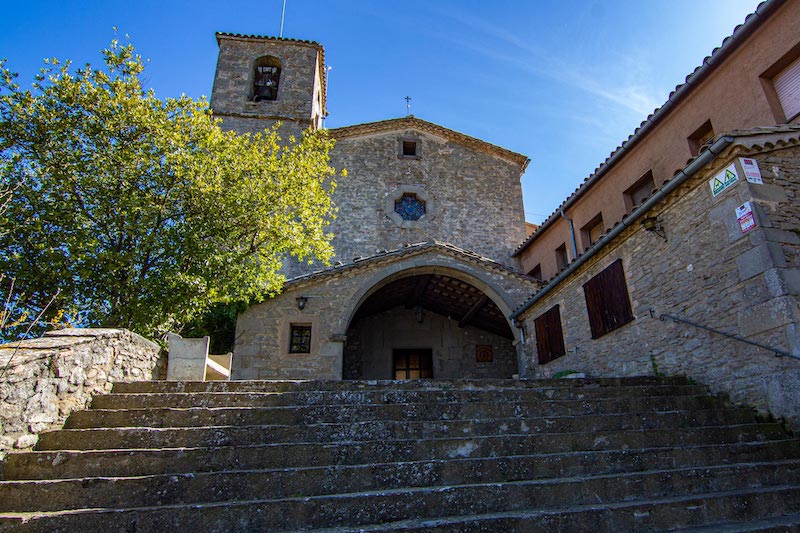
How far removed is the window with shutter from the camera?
708 cm

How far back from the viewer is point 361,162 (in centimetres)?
1641

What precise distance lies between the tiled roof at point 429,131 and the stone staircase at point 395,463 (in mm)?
13214

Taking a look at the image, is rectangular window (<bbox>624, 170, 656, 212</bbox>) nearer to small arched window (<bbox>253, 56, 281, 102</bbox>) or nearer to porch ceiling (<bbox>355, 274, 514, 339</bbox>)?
porch ceiling (<bbox>355, 274, 514, 339</bbox>)

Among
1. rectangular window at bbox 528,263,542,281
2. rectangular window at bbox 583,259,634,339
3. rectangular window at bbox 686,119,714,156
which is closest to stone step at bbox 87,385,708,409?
rectangular window at bbox 583,259,634,339

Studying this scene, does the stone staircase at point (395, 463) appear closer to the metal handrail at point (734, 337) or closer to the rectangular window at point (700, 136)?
the metal handrail at point (734, 337)

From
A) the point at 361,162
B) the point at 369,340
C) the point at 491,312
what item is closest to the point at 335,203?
the point at 361,162

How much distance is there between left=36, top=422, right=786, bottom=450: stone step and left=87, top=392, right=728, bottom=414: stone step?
1.25 feet

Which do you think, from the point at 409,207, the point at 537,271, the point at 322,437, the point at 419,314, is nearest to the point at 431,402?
the point at 322,437

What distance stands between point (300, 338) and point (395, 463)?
7714 millimetres

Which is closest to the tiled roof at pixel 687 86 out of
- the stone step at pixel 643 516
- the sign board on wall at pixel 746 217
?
the sign board on wall at pixel 746 217

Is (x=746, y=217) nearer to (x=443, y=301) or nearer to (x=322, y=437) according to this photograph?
(x=322, y=437)

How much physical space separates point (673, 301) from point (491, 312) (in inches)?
287

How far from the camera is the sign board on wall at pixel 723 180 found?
540 cm

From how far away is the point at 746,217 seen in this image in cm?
521
